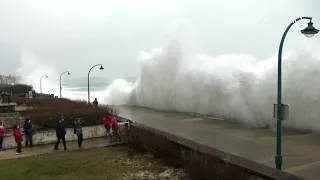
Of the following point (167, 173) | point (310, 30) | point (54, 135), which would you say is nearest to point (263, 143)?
point (310, 30)

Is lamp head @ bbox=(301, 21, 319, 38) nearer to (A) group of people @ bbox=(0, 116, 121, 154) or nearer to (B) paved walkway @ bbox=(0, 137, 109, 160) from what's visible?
(A) group of people @ bbox=(0, 116, 121, 154)

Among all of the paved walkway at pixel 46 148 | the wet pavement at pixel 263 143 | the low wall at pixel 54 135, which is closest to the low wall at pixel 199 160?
the low wall at pixel 54 135

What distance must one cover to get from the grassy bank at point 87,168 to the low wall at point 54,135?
9.25 ft

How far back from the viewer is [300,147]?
50.4 ft

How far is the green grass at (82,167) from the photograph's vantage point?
29.9 ft

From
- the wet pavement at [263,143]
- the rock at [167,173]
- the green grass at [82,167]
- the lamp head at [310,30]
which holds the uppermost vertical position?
the lamp head at [310,30]

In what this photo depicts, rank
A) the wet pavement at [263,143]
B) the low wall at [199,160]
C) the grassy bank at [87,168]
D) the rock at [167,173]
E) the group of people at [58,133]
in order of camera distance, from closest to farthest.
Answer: the low wall at [199,160] < the rock at [167,173] < the grassy bank at [87,168] < the wet pavement at [263,143] < the group of people at [58,133]

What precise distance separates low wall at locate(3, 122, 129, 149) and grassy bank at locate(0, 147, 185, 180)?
2821 millimetres

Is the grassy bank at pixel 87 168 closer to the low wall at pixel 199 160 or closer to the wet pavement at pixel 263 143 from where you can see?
the low wall at pixel 199 160

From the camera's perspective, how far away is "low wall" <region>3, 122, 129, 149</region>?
15062 mm

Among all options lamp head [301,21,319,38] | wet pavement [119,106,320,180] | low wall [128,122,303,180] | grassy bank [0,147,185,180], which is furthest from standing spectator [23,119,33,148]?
lamp head [301,21,319,38]

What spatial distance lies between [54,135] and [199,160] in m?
10.6

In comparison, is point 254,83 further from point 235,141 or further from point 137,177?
point 137,177

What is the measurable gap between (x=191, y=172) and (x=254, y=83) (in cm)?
2222
